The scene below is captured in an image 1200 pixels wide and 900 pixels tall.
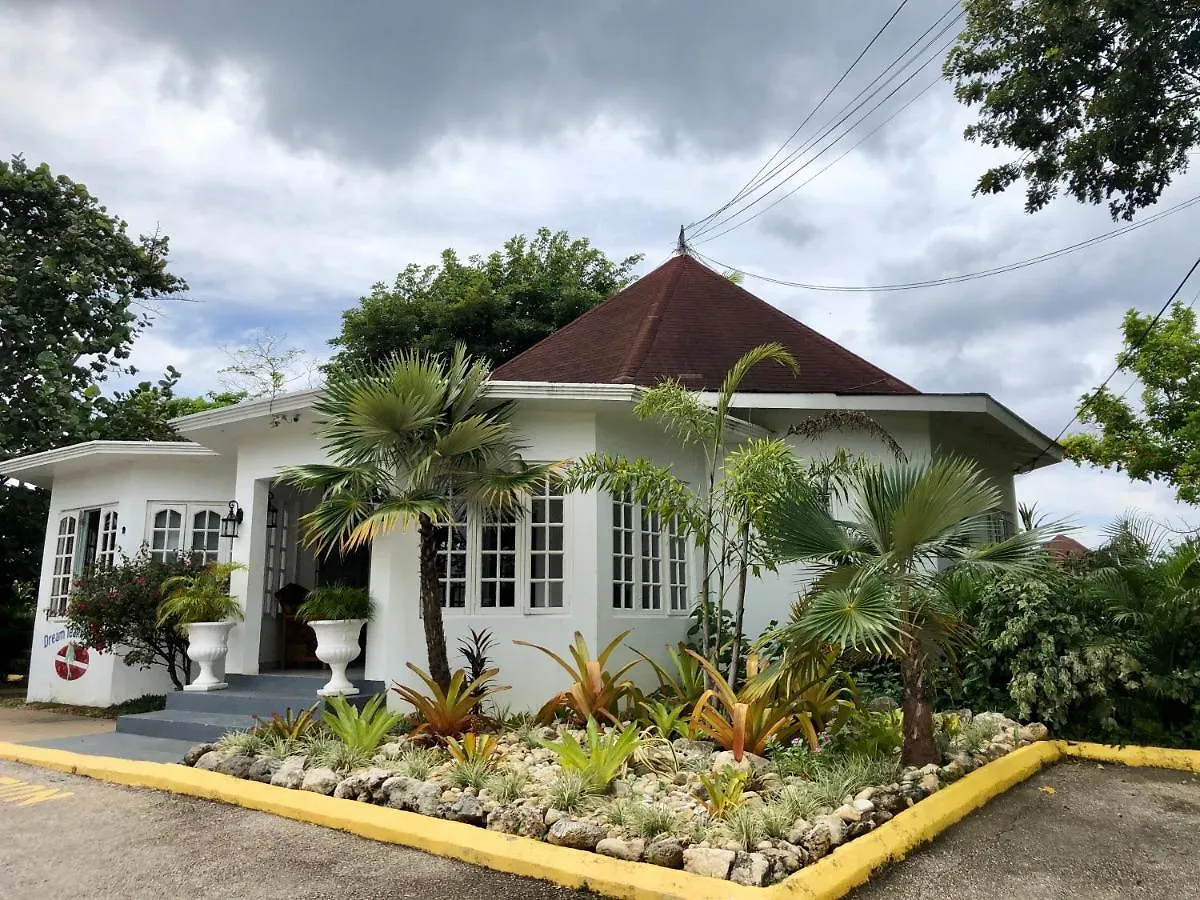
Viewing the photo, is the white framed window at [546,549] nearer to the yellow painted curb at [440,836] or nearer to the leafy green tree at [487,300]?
the yellow painted curb at [440,836]

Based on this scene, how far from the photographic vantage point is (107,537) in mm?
10898

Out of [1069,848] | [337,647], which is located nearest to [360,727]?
[337,647]

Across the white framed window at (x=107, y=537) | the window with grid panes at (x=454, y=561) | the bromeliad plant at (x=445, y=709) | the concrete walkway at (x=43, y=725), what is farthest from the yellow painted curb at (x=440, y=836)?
the white framed window at (x=107, y=537)

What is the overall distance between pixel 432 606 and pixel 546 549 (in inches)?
54.6

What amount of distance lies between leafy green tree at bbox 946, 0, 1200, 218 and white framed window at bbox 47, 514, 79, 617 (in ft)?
44.7

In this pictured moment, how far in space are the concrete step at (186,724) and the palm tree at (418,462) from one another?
5.81 ft

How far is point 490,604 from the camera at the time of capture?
8031 mm

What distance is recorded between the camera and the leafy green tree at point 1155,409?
17.9 metres

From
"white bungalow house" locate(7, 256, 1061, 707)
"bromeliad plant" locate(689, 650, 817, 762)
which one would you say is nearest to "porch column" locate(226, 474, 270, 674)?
"white bungalow house" locate(7, 256, 1061, 707)

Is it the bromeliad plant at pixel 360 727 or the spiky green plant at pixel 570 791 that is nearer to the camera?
the spiky green plant at pixel 570 791

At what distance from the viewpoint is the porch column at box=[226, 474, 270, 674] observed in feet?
29.5

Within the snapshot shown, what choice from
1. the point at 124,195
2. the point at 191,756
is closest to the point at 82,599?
the point at 191,756

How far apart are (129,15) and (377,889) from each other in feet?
24.0

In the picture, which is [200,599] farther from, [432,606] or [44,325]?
[44,325]
